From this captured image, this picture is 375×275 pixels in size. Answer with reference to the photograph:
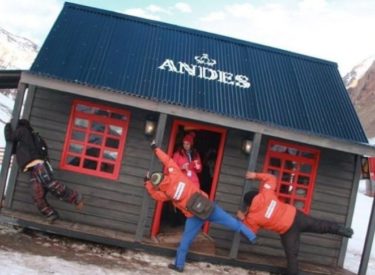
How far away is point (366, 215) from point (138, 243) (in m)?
18.1

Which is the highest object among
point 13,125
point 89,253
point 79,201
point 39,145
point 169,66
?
point 169,66

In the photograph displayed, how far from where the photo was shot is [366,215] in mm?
23562

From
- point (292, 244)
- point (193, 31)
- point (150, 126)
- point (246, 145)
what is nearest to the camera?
point (292, 244)

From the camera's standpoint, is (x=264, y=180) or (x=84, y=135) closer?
(x=264, y=180)

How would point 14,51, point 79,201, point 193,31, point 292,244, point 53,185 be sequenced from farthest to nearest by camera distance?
1. point 14,51
2. point 193,31
3. point 79,201
4. point 53,185
5. point 292,244

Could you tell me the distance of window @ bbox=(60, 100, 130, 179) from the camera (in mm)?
8820

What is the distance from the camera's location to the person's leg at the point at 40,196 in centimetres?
790

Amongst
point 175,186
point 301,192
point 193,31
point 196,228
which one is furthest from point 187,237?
point 193,31

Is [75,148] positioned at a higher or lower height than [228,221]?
higher

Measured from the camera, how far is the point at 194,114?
7.84 m

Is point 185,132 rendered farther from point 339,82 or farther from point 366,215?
point 366,215

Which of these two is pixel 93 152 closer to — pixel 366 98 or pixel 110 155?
pixel 110 155

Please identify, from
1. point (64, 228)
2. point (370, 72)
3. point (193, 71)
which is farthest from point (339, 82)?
point (370, 72)

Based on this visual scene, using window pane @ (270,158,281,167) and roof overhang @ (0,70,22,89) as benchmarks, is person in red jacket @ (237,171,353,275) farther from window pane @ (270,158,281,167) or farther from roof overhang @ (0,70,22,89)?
roof overhang @ (0,70,22,89)
